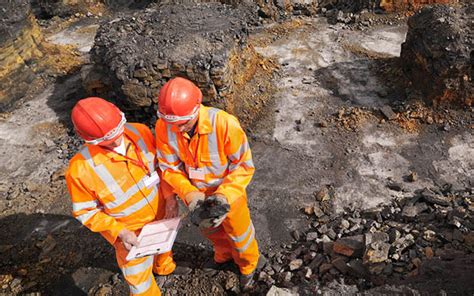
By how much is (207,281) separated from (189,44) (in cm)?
411

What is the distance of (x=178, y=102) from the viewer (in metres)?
2.65

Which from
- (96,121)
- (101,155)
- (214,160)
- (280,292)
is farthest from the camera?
(280,292)

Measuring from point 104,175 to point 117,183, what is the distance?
13cm

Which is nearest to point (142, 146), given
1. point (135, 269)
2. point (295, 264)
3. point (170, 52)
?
point (135, 269)

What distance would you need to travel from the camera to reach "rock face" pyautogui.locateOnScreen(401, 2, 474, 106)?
229 inches

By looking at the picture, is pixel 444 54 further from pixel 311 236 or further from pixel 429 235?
pixel 311 236

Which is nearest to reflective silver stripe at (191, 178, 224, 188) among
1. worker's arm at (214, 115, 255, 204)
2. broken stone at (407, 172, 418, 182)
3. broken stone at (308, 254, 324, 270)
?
worker's arm at (214, 115, 255, 204)

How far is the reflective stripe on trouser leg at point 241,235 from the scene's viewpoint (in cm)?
315

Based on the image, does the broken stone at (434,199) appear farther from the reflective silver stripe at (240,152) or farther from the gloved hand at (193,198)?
the gloved hand at (193,198)

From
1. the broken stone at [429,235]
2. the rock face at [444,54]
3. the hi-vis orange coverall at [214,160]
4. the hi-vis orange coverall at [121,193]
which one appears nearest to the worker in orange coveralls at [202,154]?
the hi-vis orange coverall at [214,160]

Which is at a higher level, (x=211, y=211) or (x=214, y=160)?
(x=214, y=160)

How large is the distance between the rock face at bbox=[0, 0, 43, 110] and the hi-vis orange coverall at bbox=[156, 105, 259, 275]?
19.5ft

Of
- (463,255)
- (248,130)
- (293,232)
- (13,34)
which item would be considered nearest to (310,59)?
(248,130)

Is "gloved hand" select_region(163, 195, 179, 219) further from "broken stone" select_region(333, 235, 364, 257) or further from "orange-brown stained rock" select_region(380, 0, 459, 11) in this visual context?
A: "orange-brown stained rock" select_region(380, 0, 459, 11)
